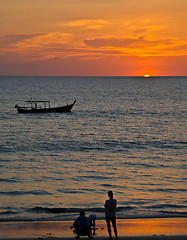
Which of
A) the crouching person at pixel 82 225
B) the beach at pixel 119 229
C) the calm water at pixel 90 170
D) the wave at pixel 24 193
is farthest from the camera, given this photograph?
the wave at pixel 24 193

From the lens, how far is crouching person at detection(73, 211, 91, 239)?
13734 mm

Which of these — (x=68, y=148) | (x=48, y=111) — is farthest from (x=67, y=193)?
(x=48, y=111)

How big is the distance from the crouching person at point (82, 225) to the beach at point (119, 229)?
1030mm

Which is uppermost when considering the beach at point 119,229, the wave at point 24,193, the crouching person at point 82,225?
the crouching person at point 82,225

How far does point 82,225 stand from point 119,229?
2.97m

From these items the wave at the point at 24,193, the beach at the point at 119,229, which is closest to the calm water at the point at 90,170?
the wave at the point at 24,193

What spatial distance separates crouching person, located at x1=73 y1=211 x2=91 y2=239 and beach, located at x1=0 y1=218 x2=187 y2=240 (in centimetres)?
103

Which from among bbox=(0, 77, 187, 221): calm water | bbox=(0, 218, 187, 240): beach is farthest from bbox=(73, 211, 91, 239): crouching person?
bbox=(0, 77, 187, 221): calm water

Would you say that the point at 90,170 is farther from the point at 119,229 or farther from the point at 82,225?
the point at 82,225

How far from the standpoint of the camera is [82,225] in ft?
45.2

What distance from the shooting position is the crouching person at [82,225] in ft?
45.1

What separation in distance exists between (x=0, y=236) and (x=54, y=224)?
278 centimetres

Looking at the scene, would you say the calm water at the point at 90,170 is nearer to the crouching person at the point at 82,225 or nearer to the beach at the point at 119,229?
the beach at the point at 119,229

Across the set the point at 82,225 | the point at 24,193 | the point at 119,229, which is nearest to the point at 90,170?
the point at 24,193
